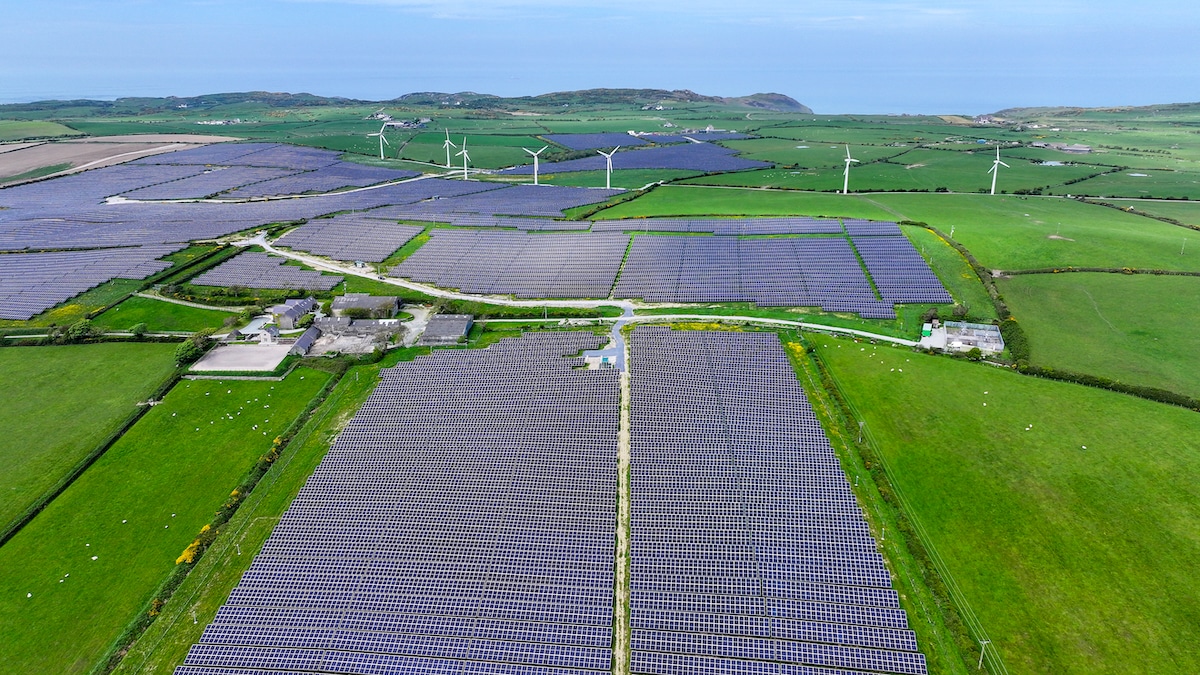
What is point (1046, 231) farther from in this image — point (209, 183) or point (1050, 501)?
point (209, 183)

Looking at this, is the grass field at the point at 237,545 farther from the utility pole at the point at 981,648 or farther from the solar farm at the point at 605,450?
the utility pole at the point at 981,648

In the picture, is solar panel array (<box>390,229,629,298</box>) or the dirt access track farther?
the dirt access track

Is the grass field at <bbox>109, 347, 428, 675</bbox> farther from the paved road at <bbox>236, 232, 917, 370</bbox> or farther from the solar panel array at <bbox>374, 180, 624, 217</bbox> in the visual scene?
the solar panel array at <bbox>374, 180, 624, 217</bbox>

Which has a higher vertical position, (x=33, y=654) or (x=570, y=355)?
(x=570, y=355)

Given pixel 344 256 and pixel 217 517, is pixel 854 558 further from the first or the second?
pixel 344 256

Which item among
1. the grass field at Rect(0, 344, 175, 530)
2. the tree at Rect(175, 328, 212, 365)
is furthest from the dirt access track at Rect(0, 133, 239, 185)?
the tree at Rect(175, 328, 212, 365)

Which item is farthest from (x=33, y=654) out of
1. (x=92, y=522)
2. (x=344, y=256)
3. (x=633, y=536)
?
(x=344, y=256)

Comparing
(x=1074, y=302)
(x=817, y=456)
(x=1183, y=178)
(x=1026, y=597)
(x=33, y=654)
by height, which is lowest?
(x=33, y=654)
